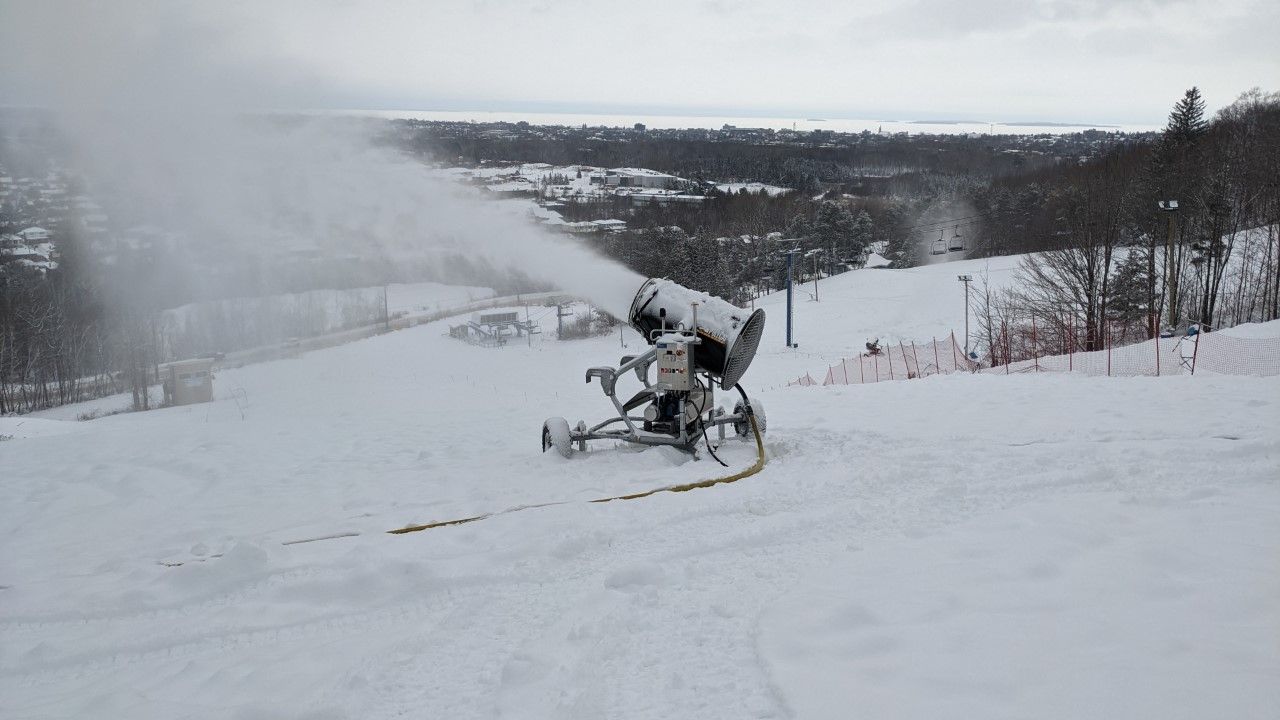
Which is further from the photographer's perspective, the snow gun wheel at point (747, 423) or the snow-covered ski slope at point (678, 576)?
the snow gun wheel at point (747, 423)

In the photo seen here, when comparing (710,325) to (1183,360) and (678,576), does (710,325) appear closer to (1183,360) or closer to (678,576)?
(678,576)

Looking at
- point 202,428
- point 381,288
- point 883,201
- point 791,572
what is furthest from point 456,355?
point 883,201

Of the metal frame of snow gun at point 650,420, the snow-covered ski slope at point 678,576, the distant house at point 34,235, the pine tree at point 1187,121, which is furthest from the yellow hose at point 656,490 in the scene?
the pine tree at point 1187,121

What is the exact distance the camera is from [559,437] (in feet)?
31.2

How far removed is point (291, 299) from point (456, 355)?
9.40 m

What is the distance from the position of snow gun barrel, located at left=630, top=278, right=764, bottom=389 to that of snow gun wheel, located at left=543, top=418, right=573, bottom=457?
5.17 ft

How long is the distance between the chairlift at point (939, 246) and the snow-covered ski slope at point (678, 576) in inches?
3073

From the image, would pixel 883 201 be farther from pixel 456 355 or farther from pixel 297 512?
pixel 297 512

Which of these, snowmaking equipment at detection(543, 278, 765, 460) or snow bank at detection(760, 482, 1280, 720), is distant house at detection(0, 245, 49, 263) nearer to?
snowmaking equipment at detection(543, 278, 765, 460)

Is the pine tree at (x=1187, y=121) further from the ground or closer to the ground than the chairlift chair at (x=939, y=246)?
further from the ground

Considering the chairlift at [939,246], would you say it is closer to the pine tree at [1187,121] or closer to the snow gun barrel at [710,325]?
the pine tree at [1187,121]

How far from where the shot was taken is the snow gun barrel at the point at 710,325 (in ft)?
31.7

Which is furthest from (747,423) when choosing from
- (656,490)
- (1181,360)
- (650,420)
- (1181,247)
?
(1181,247)

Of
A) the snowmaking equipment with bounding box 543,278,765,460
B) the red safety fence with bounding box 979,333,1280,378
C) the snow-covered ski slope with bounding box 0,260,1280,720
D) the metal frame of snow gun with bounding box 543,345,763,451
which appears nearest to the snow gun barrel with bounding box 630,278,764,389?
the snowmaking equipment with bounding box 543,278,765,460
